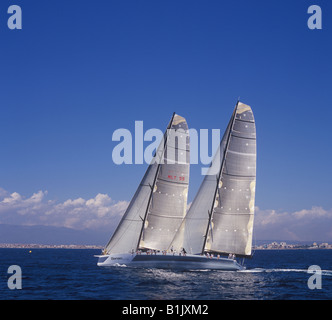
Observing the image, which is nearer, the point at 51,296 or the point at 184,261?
the point at 51,296

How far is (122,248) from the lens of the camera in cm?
4903

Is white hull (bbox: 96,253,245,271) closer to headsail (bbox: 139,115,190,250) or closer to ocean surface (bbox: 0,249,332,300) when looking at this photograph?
ocean surface (bbox: 0,249,332,300)

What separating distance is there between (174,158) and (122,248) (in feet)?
38.9

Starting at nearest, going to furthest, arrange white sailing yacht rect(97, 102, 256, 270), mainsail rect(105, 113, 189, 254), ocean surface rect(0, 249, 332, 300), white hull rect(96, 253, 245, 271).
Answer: ocean surface rect(0, 249, 332, 300), white hull rect(96, 253, 245, 271), white sailing yacht rect(97, 102, 256, 270), mainsail rect(105, 113, 189, 254)

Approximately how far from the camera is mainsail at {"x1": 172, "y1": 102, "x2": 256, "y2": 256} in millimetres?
47375

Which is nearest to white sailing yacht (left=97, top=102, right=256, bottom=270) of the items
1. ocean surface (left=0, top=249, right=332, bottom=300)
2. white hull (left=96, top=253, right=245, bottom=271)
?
white hull (left=96, top=253, right=245, bottom=271)

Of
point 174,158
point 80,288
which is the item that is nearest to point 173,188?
point 174,158

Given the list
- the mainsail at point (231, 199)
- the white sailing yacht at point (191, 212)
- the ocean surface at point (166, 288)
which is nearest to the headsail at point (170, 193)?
the white sailing yacht at point (191, 212)

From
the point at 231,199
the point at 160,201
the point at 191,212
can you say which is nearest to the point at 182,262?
the point at 191,212

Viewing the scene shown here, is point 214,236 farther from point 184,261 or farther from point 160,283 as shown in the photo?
point 160,283

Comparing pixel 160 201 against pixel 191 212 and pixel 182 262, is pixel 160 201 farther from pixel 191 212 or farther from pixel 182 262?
pixel 182 262

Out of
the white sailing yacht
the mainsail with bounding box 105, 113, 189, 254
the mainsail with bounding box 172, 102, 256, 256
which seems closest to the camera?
the white sailing yacht

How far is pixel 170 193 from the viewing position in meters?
50.0

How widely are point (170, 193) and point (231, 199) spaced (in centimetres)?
712
